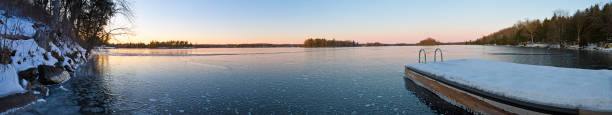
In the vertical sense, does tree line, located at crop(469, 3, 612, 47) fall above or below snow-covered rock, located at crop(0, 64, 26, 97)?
above

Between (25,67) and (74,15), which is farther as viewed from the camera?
(74,15)

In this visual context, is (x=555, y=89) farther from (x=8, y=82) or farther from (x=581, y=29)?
(x=581, y=29)

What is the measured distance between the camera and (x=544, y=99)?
3.79 meters

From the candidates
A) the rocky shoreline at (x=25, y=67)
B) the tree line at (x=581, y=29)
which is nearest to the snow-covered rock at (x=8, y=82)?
the rocky shoreline at (x=25, y=67)

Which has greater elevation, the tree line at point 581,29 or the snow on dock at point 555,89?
the tree line at point 581,29

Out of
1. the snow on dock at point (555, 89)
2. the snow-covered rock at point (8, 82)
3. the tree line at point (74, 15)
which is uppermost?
the tree line at point (74, 15)

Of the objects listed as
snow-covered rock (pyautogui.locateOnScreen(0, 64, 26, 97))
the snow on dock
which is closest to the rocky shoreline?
snow-covered rock (pyautogui.locateOnScreen(0, 64, 26, 97))

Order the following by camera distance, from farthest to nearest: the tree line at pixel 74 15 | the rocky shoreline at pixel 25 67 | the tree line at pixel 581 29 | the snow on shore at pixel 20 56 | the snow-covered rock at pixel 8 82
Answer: the tree line at pixel 581 29, the tree line at pixel 74 15, the snow on shore at pixel 20 56, the rocky shoreline at pixel 25 67, the snow-covered rock at pixel 8 82

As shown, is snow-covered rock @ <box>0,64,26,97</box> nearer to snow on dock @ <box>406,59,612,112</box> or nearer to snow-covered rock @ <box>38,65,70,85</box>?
snow-covered rock @ <box>38,65,70,85</box>

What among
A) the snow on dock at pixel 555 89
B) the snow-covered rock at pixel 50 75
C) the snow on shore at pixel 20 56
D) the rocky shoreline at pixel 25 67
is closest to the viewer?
the snow on dock at pixel 555 89

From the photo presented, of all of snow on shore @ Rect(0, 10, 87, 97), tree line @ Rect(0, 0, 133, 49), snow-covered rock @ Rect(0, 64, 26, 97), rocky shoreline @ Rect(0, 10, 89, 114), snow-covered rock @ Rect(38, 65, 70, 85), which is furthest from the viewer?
tree line @ Rect(0, 0, 133, 49)

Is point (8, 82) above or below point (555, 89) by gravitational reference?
above

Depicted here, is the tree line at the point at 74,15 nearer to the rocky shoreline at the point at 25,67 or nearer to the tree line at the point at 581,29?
the rocky shoreline at the point at 25,67

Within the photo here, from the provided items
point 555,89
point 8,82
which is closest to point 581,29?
point 555,89
